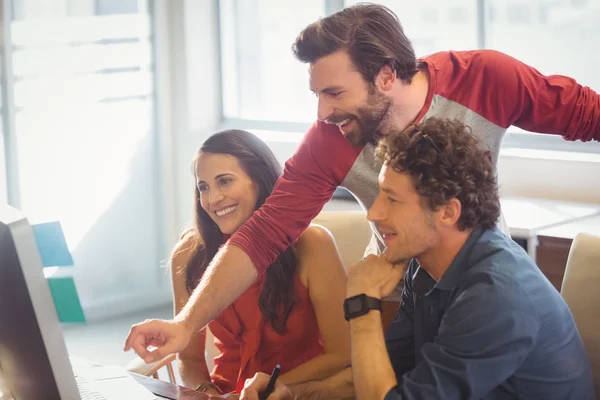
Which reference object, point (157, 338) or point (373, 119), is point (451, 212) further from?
point (157, 338)

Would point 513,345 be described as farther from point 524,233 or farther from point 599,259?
point 524,233

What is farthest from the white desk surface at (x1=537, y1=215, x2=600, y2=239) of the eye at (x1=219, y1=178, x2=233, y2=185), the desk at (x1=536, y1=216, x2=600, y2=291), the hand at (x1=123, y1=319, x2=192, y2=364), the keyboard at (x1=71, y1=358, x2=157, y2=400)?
the keyboard at (x1=71, y1=358, x2=157, y2=400)

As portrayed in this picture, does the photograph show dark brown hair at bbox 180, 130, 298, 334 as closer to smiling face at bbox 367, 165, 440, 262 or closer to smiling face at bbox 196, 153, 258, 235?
smiling face at bbox 196, 153, 258, 235

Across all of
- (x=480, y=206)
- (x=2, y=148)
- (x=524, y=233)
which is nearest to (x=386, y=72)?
(x=480, y=206)

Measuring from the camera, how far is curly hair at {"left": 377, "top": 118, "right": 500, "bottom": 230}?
1.59 metres

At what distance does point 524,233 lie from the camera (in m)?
2.65

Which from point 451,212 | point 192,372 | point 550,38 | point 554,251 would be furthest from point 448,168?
point 550,38

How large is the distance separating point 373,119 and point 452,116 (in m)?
0.18

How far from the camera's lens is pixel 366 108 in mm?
1918

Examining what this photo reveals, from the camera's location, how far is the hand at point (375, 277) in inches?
66.3

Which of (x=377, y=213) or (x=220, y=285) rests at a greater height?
(x=377, y=213)

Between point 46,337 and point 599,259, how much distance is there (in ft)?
4.12

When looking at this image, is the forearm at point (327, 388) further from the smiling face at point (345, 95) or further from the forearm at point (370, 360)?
the smiling face at point (345, 95)

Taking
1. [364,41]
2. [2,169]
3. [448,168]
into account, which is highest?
[364,41]
